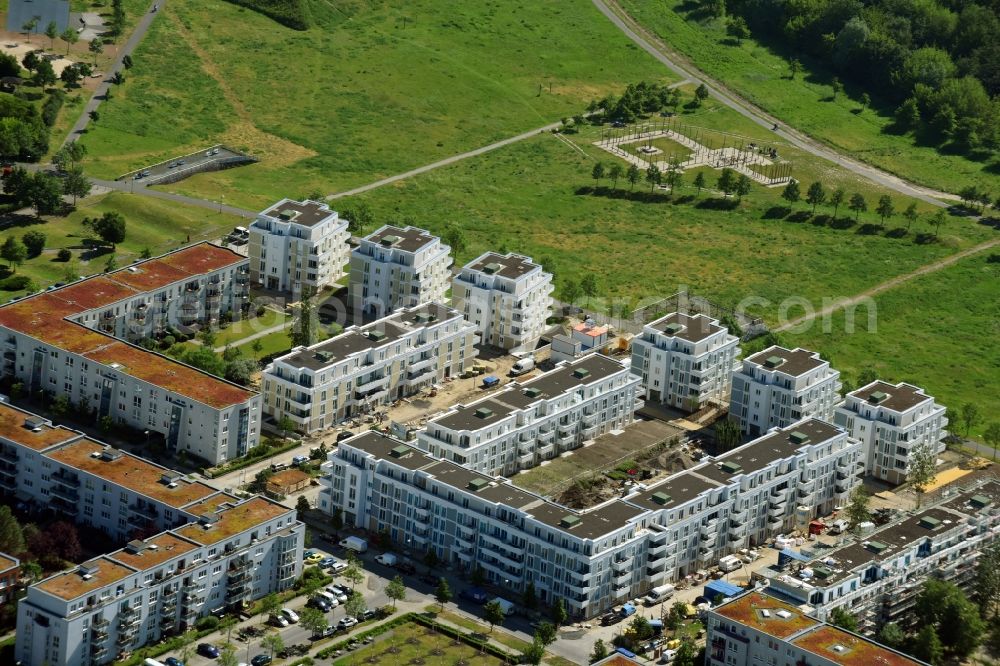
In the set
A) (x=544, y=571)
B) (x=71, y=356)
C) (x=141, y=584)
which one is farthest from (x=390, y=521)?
(x=71, y=356)

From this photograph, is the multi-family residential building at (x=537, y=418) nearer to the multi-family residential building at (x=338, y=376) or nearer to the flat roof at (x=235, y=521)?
the multi-family residential building at (x=338, y=376)

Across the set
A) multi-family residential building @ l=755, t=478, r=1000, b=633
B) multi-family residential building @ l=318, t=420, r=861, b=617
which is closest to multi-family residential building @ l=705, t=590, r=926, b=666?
multi-family residential building @ l=755, t=478, r=1000, b=633

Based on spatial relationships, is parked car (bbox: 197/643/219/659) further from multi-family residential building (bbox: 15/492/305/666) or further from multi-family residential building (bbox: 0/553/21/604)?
multi-family residential building (bbox: 0/553/21/604)

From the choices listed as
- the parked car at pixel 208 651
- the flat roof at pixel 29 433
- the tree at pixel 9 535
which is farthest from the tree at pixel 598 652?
the flat roof at pixel 29 433

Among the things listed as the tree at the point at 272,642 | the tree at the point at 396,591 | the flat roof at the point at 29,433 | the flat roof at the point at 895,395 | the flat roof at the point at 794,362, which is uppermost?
the flat roof at the point at 794,362

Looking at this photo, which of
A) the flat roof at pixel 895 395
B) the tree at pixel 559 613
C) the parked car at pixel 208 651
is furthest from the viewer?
the flat roof at pixel 895 395

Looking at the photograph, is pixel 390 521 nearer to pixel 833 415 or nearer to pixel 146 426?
pixel 146 426
